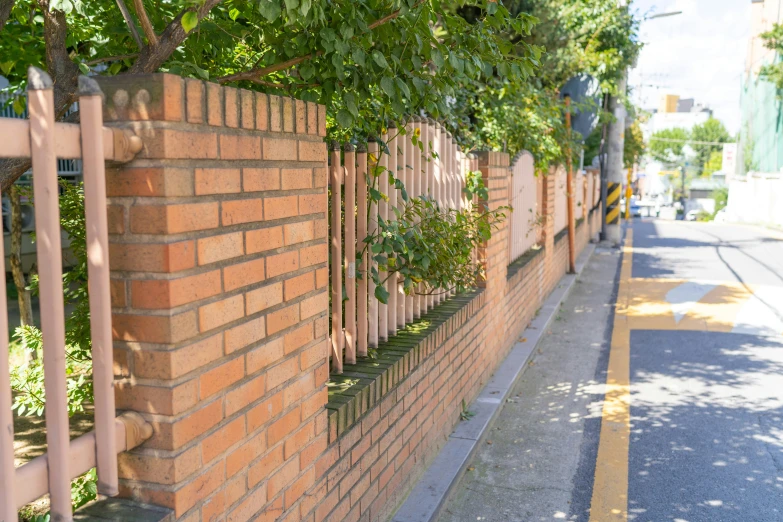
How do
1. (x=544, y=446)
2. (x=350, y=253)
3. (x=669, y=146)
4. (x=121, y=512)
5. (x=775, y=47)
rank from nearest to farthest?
1. (x=121, y=512)
2. (x=350, y=253)
3. (x=544, y=446)
4. (x=775, y=47)
5. (x=669, y=146)

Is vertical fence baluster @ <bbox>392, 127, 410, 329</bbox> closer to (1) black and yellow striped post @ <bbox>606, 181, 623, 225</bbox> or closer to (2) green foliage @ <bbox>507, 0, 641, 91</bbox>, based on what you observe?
(2) green foliage @ <bbox>507, 0, 641, 91</bbox>

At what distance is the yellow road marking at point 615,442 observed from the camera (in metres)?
3.98

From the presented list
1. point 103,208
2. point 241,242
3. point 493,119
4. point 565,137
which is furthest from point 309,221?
point 565,137

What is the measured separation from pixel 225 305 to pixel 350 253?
1420mm

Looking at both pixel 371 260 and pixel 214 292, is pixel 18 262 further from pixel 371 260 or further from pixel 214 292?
pixel 214 292

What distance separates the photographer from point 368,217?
3.71 meters

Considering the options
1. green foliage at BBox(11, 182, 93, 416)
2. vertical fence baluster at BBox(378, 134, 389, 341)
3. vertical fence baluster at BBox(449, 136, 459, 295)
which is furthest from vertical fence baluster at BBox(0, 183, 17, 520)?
vertical fence baluster at BBox(449, 136, 459, 295)

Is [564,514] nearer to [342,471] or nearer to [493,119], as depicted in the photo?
[342,471]

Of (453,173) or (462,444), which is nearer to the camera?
(462,444)

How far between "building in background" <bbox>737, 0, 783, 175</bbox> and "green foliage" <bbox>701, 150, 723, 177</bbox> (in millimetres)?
29465

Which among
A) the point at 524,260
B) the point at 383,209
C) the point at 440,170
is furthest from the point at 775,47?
the point at 383,209

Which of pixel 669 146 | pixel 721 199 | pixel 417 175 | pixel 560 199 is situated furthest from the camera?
pixel 669 146

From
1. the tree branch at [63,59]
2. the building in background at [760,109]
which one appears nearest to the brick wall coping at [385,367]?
the tree branch at [63,59]

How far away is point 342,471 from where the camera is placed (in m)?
2.93
